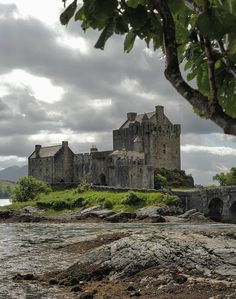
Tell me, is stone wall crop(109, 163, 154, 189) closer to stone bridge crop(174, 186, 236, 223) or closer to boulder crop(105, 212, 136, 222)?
stone bridge crop(174, 186, 236, 223)

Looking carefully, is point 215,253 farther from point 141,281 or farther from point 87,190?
point 87,190

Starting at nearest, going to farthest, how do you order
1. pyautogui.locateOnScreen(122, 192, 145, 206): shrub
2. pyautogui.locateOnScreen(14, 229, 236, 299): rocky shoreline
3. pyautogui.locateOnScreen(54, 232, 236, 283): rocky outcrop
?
pyautogui.locateOnScreen(14, 229, 236, 299): rocky shoreline < pyautogui.locateOnScreen(54, 232, 236, 283): rocky outcrop < pyautogui.locateOnScreen(122, 192, 145, 206): shrub

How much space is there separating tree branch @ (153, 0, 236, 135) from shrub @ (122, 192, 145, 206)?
84.5 metres

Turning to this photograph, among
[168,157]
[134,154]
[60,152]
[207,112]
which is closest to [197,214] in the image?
[134,154]

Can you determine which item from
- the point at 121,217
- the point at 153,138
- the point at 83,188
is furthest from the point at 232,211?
the point at 153,138

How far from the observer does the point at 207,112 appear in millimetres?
4211

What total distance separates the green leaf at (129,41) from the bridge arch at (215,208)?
83.1 m

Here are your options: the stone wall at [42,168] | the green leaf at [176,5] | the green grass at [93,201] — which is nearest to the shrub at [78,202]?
the green grass at [93,201]

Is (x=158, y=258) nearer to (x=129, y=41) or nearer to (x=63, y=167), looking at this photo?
(x=129, y=41)

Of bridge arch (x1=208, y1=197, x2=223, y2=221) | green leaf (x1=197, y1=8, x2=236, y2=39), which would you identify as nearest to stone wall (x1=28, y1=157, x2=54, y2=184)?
bridge arch (x1=208, y1=197, x2=223, y2=221)

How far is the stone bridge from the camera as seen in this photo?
84.1 meters

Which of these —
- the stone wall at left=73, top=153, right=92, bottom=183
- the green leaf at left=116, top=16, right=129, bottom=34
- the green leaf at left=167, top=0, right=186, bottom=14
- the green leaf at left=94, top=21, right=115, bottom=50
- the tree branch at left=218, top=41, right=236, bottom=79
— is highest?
the stone wall at left=73, top=153, right=92, bottom=183

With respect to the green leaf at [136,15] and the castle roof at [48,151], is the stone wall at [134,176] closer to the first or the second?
the castle roof at [48,151]

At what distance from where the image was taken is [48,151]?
125 m
